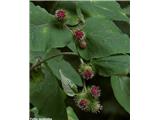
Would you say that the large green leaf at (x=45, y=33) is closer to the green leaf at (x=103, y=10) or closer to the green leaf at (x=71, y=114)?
the green leaf at (x=103, y=10)

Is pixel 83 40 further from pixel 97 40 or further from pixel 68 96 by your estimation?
pixel 68 96

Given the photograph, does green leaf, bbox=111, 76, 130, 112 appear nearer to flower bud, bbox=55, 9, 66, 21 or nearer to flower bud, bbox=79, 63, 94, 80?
flower bud, bbox=79, 63, 94, 80

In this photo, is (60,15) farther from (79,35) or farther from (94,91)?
(94,91)

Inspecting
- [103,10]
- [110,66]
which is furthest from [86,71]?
[103,10]

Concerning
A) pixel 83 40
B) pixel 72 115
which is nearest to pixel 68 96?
pixel 72 115

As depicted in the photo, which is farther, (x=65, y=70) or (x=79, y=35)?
(x=65, y=70)

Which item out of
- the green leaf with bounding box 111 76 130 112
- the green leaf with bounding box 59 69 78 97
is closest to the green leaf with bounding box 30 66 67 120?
the green leaf with bounding box 59 69 78 97

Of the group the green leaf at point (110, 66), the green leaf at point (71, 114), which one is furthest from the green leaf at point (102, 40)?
the green leaf at point (71, 114)
